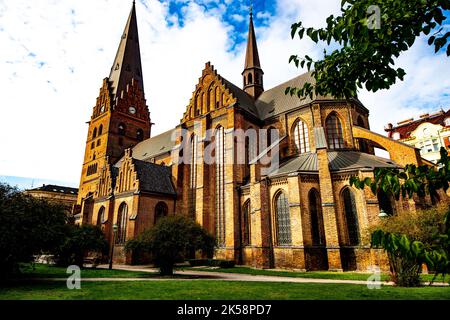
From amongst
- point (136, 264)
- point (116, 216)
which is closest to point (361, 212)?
point (136, 264)

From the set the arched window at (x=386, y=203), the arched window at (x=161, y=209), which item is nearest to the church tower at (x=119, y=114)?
the arched window at (x=161, y=209)

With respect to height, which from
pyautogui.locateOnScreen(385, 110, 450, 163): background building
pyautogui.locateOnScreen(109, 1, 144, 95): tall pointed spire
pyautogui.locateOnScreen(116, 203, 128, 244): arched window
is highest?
pyautogui.locateOnScreen(109, 1, 144, 95): tall pointed spire

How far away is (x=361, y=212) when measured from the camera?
1966 centimetres

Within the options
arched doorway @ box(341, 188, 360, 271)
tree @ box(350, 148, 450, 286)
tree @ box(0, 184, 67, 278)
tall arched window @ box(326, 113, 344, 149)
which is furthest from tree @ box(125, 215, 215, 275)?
tall arched window @ box(326, 113, 344, 149)

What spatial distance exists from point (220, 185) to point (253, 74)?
17957 mm

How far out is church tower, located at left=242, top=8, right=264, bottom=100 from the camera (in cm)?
3759

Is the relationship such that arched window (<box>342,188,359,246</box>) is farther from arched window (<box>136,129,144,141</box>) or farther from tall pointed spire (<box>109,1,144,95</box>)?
tall pointed spire (<box>109,1,144,95</box>)

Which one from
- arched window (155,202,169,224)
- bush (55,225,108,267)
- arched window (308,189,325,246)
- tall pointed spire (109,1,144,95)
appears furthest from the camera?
tall pointed spire (109,1,144,95)

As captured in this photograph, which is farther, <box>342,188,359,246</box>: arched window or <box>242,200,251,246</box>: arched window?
<box>242,200,251,246</box>: arched window

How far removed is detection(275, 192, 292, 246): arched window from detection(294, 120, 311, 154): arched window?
6591mm

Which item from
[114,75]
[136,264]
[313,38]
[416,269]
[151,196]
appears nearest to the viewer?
[313,38]

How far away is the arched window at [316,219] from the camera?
20.5 meters
